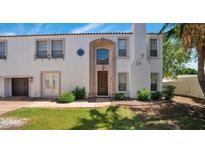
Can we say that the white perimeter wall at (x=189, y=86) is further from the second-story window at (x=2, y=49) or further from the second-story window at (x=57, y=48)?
the second-story window at (x=2, y=49)

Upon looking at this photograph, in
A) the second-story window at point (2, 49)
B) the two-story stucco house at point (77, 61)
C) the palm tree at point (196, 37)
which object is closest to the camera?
the palm tree at point (196, 37)

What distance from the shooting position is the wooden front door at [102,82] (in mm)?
15375

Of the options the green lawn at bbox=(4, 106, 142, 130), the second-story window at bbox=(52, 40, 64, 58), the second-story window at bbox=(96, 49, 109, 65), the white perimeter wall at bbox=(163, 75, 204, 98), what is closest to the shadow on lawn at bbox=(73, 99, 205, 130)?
the green lawn at bbox=(4, 106, 142, 130)

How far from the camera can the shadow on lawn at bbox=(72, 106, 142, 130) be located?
737 centimetres

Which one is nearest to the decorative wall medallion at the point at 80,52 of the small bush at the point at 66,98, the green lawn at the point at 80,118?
the small bush at the point at 66,98

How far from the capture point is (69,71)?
15297 millimetres

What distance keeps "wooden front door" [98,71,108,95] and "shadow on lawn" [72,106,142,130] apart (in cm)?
543

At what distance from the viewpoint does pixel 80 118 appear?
28.2 feet

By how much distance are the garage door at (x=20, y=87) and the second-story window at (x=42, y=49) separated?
8.42 ft

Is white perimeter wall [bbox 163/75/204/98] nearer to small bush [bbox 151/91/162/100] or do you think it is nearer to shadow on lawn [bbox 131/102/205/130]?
small bush [bbox 151/91/162/100]

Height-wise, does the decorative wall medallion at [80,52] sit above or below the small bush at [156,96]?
above

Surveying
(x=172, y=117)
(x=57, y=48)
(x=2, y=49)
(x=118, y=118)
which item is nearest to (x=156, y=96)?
(x=172, y=117)

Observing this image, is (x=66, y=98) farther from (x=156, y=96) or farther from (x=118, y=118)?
(x=156, y=96)
